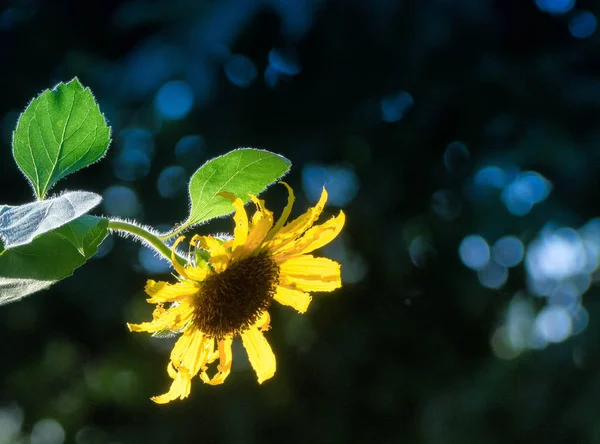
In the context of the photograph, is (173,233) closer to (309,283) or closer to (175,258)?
(175,258)

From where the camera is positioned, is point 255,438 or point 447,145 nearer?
point 255,438

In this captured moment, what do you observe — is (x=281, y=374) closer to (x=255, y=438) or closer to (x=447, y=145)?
(x=255, y=438)

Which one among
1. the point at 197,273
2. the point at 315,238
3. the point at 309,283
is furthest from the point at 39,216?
the point at 309,283

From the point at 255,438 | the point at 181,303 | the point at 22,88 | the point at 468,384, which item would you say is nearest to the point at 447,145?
the point at 468,384

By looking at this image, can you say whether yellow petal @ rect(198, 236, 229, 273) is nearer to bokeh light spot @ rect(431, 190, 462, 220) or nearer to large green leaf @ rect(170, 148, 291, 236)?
large green leaf @ rect(170, 148, 291, 236)

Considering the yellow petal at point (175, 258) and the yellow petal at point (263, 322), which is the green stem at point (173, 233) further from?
the yellow petal at point (263, 322)

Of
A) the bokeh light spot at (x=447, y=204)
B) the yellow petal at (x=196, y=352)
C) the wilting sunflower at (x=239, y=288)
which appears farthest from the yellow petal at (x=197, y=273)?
the bokeh light spot at (x=447, y=204)

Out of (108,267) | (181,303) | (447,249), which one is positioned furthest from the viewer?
(447,249)

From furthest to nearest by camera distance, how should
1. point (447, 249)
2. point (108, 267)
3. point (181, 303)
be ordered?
point (447, 249) < point (108, 267) < point (181, 303)
